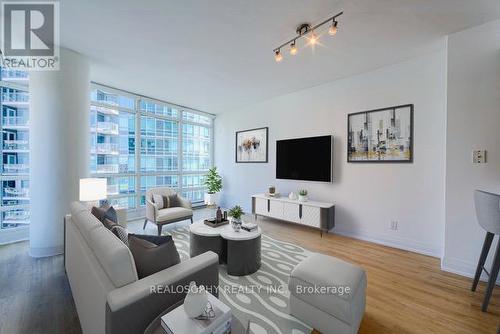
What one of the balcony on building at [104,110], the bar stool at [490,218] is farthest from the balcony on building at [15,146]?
the bar stool at [490,218]

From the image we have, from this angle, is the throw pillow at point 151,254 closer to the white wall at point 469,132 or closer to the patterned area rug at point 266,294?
the patterned area rug at point 266,294

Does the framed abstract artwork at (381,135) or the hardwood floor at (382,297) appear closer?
the hardwood floor at (382,297)

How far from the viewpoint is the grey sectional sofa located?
1.05 metres

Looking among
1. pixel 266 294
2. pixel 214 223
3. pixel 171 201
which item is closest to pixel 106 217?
pixel 214 223

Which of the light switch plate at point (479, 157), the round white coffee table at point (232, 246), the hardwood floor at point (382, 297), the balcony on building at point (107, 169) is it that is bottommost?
the hardwood floor at point (382, 297)

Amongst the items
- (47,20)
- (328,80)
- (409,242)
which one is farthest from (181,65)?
(409,242)

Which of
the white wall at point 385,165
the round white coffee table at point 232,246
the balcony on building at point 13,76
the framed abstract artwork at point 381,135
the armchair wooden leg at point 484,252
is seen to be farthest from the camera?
the balcony on building at point 13,76

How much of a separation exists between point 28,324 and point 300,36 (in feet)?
12.3

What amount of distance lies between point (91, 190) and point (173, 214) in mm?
1275

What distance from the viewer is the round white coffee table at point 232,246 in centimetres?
239

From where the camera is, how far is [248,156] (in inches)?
214

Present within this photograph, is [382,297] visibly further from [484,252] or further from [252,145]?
[252,145]

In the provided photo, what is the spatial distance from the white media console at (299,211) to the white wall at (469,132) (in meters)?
1.51

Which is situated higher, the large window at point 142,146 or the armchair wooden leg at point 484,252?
the large window at point 142,146
